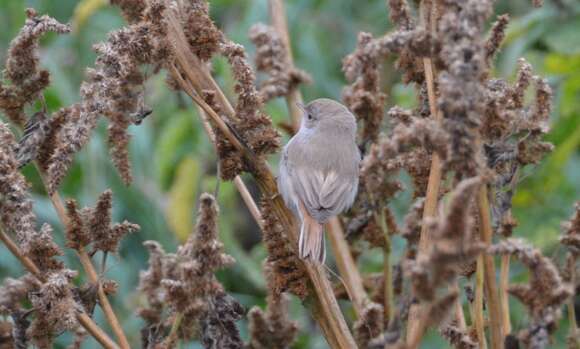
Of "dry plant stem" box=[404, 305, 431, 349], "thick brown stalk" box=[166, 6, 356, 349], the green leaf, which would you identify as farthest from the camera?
the green leaf

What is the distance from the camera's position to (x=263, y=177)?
203cm

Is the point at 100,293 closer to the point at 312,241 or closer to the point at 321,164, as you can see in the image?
the point at 312,241

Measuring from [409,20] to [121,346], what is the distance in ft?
2.94

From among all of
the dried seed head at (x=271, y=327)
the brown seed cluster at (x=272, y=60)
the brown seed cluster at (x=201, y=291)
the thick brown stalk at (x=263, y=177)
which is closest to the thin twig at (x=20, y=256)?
the brown seed cluster at (x=201, y=291)

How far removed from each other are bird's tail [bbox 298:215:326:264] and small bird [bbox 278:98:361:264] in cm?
6

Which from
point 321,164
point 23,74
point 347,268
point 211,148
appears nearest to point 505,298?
point 347,268

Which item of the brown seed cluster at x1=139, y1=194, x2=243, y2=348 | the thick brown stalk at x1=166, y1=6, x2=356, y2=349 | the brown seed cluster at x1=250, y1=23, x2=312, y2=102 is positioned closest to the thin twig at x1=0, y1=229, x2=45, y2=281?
the brown seed cluster at x1=139, y1=194, x2=243, y2=348

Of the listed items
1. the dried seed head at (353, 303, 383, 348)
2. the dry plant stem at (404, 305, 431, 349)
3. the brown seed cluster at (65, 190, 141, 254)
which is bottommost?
the dry plant stem at (404, 305, 431, 349)

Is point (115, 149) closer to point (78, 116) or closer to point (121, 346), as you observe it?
point (78, 116)

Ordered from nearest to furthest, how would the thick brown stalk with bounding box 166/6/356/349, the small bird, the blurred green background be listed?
the thick brown stalk with bounding box 166/6/356/349
the small bird
the blurred green background

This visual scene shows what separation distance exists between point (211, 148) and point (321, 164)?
98cm

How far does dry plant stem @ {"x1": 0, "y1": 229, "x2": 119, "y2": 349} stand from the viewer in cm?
176

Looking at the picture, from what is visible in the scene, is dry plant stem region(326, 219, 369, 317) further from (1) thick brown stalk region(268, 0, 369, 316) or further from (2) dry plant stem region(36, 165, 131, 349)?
(2) dry plant stem region(36, 165, 131, 349)

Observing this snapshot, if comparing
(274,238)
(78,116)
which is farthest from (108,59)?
(274,238)
